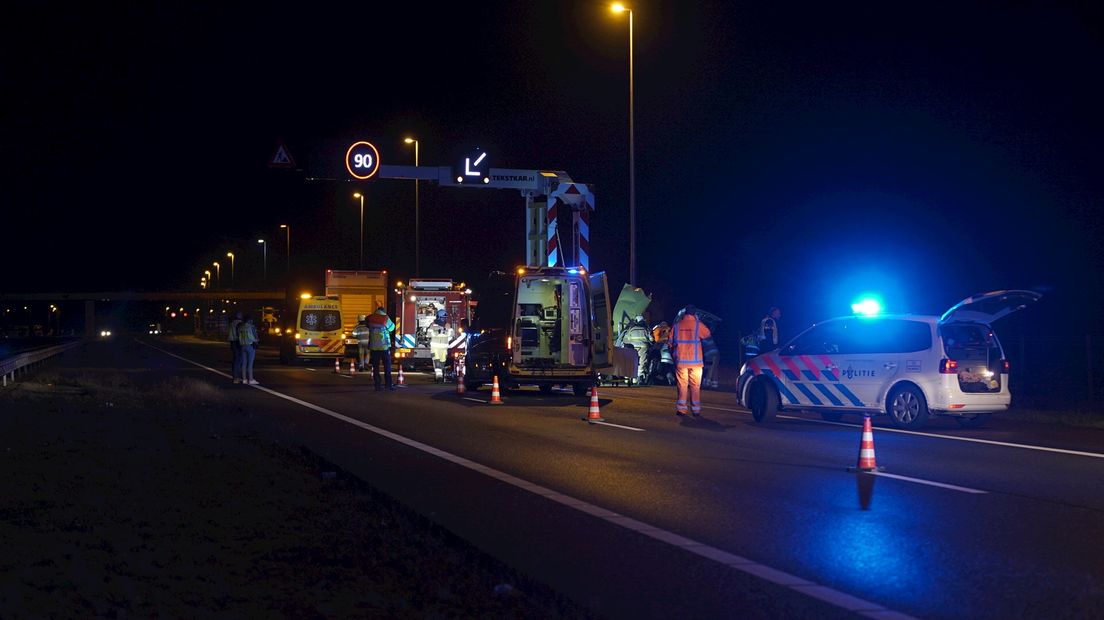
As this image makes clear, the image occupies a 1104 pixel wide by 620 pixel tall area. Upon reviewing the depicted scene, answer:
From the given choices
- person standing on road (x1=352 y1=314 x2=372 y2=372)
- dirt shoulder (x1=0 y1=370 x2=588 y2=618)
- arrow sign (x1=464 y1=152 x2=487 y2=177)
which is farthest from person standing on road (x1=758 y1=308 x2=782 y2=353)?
dirt shoulder (x1=0 y1=370 x2=588 y2=618)

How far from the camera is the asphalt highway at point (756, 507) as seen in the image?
6.66 meters

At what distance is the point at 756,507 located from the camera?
9.69 metres

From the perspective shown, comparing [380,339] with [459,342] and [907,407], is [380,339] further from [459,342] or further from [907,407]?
[907,407]

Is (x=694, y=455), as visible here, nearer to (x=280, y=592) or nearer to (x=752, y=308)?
(x=280, y=592)

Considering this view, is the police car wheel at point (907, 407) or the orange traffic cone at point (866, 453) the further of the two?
the police car wheel at point (907, 407)

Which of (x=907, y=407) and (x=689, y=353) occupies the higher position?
(x=689, y=353)

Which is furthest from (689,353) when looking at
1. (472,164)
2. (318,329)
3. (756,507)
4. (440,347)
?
(318,329)

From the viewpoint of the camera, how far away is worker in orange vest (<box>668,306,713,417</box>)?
18.1m

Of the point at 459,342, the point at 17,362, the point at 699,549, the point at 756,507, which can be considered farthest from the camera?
the point at 17,362

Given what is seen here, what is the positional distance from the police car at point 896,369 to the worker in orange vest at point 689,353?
805mm

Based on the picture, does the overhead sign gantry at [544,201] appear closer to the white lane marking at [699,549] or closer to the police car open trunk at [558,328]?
the police car open trunk at [558,328]

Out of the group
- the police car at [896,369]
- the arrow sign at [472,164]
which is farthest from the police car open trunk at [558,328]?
the arrow sign at [472,164]

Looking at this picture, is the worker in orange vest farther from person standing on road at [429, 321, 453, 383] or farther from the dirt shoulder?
person standing on road at [429, 321, 453, 383]

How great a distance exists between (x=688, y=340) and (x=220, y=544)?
11501 mm
